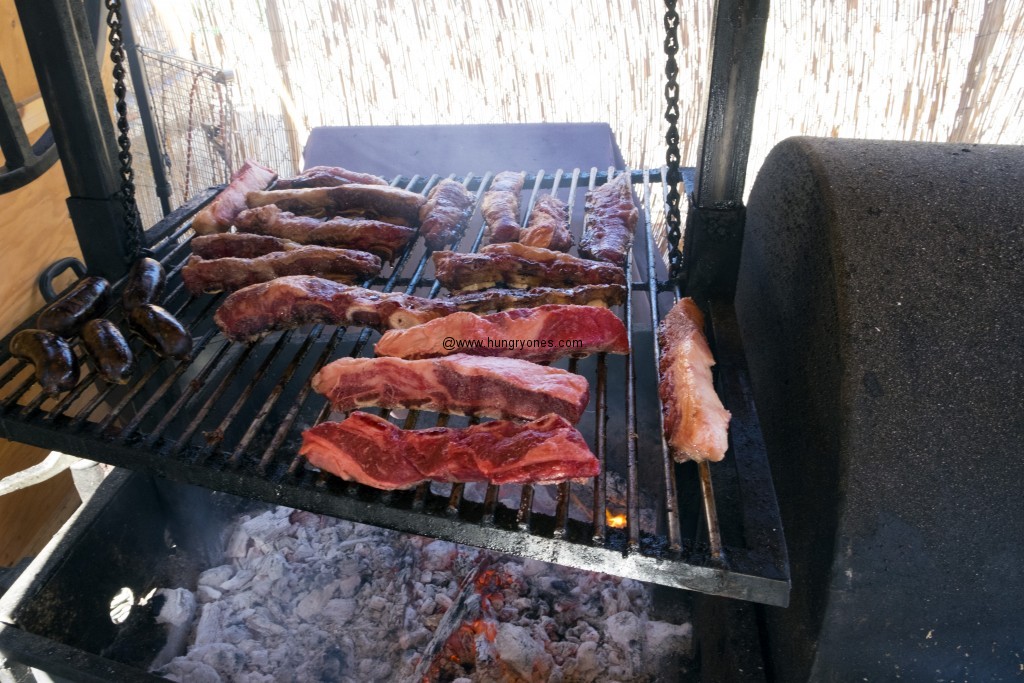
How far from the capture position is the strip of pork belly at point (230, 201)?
142 inches

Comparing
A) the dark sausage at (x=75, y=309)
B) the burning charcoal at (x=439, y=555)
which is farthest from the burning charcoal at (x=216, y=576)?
the dark sausage at (x=75, y=309)

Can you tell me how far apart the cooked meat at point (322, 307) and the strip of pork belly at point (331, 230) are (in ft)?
1.87

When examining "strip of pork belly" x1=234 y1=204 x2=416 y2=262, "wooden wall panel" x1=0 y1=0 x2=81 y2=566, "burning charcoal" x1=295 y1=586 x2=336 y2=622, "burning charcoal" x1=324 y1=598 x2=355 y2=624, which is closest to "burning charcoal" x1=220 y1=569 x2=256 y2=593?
"burning charcoal" x1=295 y1=586 x2=336 y2=622

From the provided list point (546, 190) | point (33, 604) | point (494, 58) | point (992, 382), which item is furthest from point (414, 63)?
point (992, 382)

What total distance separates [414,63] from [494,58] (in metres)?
0.85

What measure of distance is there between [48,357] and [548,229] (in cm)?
217

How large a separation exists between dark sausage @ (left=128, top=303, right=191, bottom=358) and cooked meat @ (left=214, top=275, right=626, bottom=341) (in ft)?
0.61

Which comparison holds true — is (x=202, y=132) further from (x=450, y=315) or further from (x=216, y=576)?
(x=450, y=315)

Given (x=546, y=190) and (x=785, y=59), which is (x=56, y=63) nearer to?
(x=546, y=190)

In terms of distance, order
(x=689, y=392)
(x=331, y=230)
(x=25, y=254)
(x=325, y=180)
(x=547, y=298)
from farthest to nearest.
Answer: (x=25, y=254) < (x=325, y=180) < (x=331, y=230) < (x=547, y=298) < (x=689, y=392)

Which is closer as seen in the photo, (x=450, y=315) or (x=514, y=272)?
(x=450, y=315)

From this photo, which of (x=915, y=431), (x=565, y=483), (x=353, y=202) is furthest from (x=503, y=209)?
(x=915, y=431)

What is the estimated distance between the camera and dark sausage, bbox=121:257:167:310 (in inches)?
113

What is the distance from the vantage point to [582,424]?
3.38 meters
